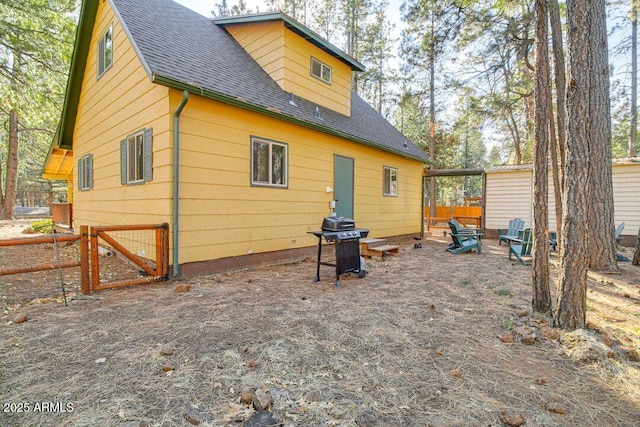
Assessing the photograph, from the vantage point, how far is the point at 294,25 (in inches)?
297

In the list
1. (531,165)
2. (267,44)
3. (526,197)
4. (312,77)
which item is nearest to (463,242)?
(526,197)

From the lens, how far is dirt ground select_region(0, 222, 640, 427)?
1885 millimetres

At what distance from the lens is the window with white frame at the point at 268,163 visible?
618cm

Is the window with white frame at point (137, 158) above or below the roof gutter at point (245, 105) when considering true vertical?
below

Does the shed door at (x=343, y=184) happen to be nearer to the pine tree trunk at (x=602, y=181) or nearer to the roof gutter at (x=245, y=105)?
the roof gutter at (x=245, y=105)

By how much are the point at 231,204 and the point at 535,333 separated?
194 inches

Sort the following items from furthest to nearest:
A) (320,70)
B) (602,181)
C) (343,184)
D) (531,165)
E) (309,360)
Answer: (531,165), (320,70), (343,184), (602,181), (309,360)

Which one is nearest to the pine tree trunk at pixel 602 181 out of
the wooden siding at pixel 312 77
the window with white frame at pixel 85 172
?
the wooden siding at pixel 312 77

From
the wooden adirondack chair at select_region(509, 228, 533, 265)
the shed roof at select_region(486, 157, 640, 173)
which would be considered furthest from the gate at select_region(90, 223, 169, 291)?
the shed roof at select_region(486, 157, 640, 173)

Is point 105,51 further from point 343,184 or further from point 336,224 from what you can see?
point 336,224

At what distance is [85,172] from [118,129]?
3569 mm

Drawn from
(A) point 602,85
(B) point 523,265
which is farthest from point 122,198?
(A) point 602,85

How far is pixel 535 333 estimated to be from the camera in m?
2.97

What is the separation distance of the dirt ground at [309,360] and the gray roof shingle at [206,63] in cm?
356
